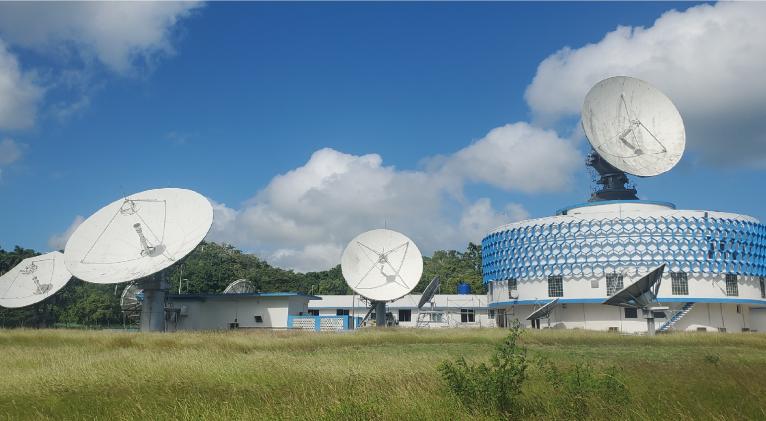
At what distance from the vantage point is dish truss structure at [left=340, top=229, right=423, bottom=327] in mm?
52062

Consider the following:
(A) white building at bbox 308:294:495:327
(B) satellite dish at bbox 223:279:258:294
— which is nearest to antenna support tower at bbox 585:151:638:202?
(A) white building at bbox 308:294:495:327

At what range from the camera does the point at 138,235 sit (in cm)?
4325

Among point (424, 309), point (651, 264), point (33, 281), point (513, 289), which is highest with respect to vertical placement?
point (651, 264)

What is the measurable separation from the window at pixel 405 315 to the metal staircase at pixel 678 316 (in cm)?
2973

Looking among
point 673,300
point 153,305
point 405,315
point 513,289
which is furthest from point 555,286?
point 153,305

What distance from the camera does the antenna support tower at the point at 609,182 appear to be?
210ft

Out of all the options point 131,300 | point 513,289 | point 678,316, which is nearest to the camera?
point 678,316

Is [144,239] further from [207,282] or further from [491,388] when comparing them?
[207,282]

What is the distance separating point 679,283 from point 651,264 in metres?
3.34

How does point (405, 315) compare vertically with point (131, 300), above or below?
below

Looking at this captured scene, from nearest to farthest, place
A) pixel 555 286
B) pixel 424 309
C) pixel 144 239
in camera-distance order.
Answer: pixel 144 239 → pixel 555 286 → pixel 424 309

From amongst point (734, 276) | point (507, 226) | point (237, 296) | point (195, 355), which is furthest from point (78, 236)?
point (734, 276)

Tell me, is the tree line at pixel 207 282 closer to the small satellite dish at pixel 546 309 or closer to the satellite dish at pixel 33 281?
the satellite dish at pixel 33 281

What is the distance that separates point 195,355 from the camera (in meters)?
19.4
